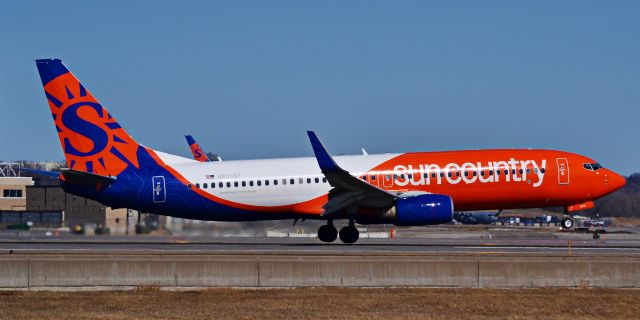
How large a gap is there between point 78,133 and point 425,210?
51.3ft

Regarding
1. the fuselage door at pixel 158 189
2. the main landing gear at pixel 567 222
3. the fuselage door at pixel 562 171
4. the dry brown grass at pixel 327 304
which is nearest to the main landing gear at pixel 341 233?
the fuselage door at pixel 158 189

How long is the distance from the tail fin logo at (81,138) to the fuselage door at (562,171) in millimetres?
19035

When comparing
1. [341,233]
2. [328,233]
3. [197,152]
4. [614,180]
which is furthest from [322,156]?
[197,152]

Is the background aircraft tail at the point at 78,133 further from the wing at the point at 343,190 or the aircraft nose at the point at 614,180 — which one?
the aircraft nose at the point at 614,180

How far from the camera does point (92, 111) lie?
146ft

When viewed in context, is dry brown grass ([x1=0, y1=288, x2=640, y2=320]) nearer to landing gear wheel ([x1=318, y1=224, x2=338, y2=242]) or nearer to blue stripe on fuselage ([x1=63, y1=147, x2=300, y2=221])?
blue stripe on fuselage ([x1=63, y1=147, x2=300, y2=221])

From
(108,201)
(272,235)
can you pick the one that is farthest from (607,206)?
(108,201)

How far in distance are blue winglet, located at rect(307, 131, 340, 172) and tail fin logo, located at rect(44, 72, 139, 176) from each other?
8388 mm

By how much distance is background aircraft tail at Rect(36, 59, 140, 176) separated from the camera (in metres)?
44.1

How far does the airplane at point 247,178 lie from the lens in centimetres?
4397

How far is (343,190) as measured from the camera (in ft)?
142

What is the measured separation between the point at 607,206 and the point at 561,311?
14009 cm

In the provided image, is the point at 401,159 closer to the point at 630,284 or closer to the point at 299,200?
the point at 299,200

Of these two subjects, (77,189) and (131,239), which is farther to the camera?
(131,239)
